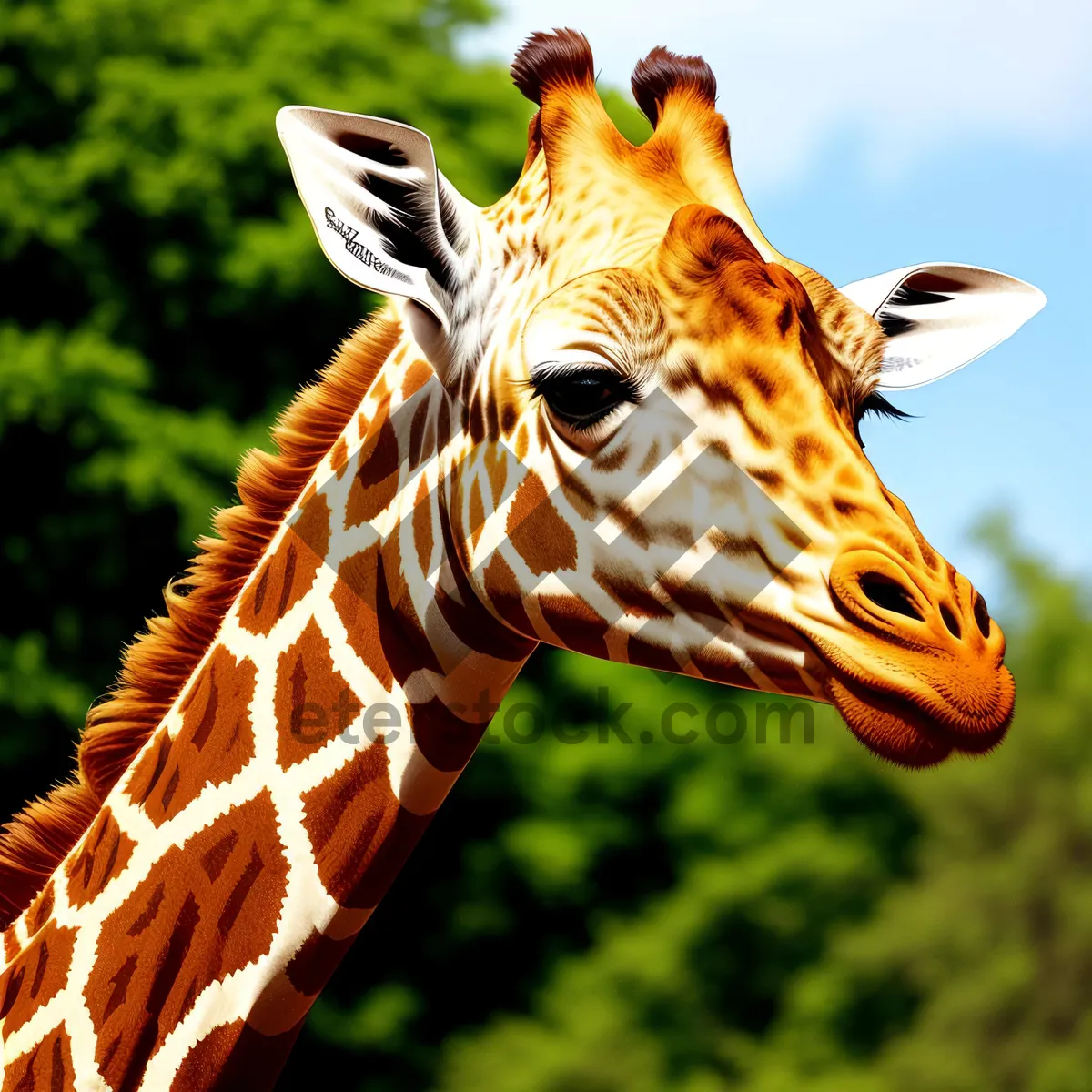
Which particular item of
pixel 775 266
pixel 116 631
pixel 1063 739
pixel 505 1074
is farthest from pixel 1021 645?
pixel 775 266

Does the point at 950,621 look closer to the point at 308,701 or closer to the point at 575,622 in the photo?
the point at 575,622

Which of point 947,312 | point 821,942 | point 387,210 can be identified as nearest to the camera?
point 387,210

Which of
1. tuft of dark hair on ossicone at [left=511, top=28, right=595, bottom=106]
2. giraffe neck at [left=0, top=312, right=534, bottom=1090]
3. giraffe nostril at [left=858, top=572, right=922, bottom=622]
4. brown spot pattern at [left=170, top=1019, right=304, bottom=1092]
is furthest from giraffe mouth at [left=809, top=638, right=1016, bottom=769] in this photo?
tuft of dark hair on ossicone at [left=511, top=28, right=595, bottom=106]

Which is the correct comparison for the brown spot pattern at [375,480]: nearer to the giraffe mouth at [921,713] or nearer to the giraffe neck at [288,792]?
the giraffe neck at [288,792]

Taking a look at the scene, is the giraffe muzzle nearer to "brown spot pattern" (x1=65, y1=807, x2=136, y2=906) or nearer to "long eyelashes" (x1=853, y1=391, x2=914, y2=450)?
"long eyelashes" (x1=853, y1=391, x2=914, y2=450)

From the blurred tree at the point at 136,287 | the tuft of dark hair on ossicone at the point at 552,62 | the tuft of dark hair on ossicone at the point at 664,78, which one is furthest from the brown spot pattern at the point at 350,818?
the blurred tree at the point at 136,287

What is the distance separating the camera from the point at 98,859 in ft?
9.37

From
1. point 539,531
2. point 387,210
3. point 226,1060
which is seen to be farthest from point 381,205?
point 226,1060

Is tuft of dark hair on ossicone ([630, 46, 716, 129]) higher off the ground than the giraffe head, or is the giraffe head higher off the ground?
tuft of dark hair on ossicone ([630, 46, 716, 129])

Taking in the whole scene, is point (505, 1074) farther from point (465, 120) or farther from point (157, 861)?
point (157, 861)

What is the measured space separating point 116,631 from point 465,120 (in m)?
6.11

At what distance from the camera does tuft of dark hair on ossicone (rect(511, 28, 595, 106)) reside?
2932 mm

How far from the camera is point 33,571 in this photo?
11367 mm

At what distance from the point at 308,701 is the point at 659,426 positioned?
91cm
